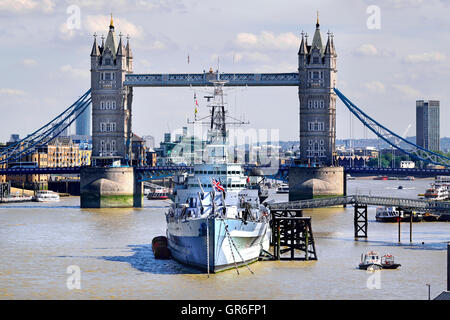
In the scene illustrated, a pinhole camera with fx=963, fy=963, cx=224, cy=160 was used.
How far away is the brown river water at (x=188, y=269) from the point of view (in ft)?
144

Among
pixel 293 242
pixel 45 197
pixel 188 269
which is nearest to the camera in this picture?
pixel 188 269

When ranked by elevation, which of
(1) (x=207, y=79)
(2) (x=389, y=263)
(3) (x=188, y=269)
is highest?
(1) (x=207, y=79)

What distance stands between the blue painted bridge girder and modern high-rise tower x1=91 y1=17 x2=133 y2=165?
160cm

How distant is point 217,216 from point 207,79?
2497 inches

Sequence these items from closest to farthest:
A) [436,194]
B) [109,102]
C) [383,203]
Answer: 1. [383,203]
2. [436,194]
3. [109,102]

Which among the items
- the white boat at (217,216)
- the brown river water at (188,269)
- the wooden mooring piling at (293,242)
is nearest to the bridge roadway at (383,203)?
the brown river water at (188,269)

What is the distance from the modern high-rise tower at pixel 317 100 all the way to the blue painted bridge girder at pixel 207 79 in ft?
5.70

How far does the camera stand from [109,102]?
114312 mm

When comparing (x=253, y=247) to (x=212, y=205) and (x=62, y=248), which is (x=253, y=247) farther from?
(x=62, y=248)

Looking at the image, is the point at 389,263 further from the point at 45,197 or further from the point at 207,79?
the point at 45,197

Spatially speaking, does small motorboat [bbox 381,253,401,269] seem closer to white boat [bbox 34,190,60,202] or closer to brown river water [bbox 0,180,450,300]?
brown river water [bbox 0,180,450,300]

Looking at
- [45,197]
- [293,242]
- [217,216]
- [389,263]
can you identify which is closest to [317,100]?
[45,197]

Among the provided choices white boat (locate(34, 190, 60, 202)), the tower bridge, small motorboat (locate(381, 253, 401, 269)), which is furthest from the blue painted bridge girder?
small motorboat (locate(381, 253, 401, 269))

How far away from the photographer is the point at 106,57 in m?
115
